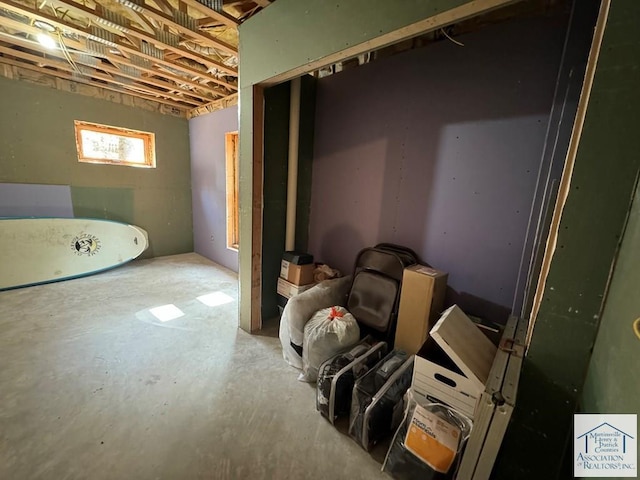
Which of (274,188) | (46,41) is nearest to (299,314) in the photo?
(274,188)

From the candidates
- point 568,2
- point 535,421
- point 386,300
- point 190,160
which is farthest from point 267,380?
point 190,160

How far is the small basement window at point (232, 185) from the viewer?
3826mm

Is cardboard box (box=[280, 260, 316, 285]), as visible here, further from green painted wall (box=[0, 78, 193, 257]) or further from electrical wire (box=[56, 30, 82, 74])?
green painted wall (box=[0, 78, 193, 257])

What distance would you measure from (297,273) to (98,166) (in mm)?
3600

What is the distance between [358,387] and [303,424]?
0.42 meters

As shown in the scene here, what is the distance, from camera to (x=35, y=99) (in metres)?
3.23

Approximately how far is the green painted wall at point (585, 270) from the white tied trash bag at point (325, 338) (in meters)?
0.90

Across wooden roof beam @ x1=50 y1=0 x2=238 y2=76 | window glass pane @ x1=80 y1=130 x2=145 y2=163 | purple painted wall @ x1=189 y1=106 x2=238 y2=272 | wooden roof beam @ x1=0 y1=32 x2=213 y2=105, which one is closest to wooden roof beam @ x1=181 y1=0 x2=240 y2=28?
wooden roof beam @ x1=50 y1=0 x2=238 y2=76

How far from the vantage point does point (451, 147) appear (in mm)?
1797

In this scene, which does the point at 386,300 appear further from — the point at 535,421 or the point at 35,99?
the point at 35,99

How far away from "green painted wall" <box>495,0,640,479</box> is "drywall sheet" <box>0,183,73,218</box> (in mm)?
5099

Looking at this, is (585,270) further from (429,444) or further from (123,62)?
(123,62)

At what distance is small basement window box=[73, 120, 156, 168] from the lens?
12.1 ft

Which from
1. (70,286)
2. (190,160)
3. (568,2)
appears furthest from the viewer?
(190,160)
